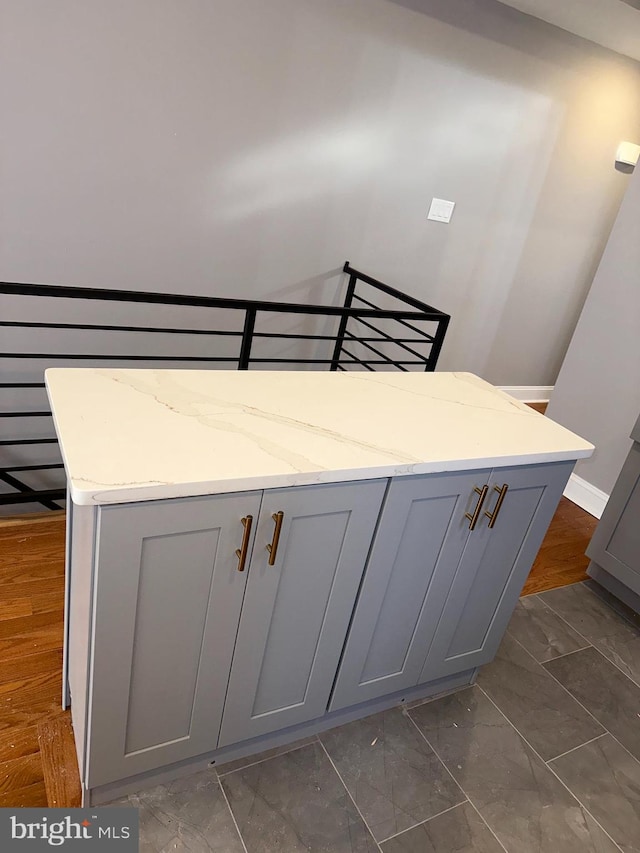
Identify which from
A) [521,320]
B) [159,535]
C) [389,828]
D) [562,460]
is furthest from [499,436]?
[521,320]

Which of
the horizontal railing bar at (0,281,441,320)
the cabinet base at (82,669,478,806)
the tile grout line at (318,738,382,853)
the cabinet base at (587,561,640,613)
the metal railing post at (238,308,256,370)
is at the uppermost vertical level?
the horizontal railing bar at (0,281,441,320)

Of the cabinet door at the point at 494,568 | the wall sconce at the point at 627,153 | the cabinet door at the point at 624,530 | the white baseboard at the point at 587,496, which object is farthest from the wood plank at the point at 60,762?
the wall sconce at the point at 627,153

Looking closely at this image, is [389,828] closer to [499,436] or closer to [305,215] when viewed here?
[499,436]

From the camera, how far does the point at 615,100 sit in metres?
3.97

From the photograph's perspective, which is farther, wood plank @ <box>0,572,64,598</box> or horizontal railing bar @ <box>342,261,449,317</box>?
horizontal railing bar @ <box>342,261,449,317</box>

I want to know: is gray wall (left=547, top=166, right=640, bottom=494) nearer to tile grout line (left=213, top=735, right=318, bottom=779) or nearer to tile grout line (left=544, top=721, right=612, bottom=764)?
tile grout line (left=544, top=721, right=612, bottom=764)

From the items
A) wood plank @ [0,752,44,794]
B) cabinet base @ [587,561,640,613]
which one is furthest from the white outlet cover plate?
wood plank @ [0,752,44,794]

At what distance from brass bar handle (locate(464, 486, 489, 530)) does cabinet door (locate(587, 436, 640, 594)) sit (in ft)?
3.96

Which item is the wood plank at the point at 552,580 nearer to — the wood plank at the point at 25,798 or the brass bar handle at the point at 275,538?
the brass bar handle at the point at 275,538

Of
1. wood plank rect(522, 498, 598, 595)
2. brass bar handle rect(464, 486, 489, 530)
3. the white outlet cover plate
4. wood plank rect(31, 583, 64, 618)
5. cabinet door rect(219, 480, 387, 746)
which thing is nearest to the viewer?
cabinet door rect(219, 480, 387, 746)

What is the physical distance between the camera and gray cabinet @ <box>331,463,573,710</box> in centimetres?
150

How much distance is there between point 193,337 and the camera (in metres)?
3.16

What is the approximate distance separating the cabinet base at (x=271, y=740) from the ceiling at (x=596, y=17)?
3262mm

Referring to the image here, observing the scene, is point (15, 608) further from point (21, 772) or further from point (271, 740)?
point (271, 740)
